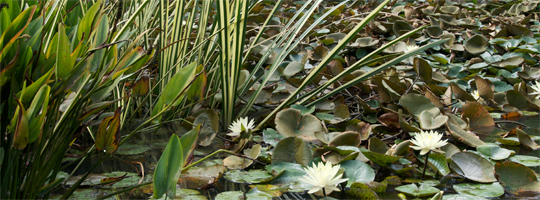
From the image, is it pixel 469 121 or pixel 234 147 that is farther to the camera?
pixel 469 121

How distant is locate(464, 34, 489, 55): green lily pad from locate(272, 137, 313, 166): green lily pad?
156cm

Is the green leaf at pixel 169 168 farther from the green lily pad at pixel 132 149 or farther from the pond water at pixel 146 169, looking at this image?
the green lily pad at pixel 132 149

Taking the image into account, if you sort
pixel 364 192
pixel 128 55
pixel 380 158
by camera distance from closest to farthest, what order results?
pixel 128 55, pixel 364 192, pixel 380 158

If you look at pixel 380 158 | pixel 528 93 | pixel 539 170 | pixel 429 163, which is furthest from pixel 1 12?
pixel 528 93

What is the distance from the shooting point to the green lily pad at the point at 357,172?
0.81 m

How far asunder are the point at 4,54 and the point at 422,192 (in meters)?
0.78

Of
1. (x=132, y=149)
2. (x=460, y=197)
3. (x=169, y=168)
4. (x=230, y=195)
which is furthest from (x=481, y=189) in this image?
→ (x=132, y=149)

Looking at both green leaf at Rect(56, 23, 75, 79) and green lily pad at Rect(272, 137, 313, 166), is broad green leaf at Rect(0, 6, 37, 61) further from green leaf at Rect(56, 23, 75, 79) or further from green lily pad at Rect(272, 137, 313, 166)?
green lily pad at Rect(272, 137, 313, 166)

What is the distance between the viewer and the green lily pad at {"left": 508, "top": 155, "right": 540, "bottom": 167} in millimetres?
901

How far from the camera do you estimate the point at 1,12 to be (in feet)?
1.73

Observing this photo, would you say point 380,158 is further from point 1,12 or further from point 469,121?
point 1,12

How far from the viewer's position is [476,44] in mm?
2033

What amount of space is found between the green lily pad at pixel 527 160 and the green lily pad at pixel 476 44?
1.21 metres

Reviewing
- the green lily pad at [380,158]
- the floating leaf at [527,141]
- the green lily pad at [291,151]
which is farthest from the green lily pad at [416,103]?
the green lily pad at [291,151]
